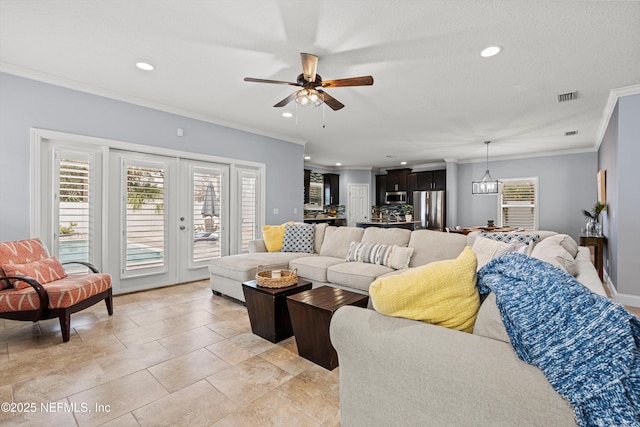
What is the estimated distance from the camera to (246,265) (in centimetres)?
366

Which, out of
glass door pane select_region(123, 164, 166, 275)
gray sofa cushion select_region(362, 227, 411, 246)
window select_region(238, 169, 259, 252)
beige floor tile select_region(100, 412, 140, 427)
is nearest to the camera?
beige floor tile select_region(100, 412, 140, 427)

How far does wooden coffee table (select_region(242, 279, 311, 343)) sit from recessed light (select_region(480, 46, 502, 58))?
279 cm

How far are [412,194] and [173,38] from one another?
8.12 meters

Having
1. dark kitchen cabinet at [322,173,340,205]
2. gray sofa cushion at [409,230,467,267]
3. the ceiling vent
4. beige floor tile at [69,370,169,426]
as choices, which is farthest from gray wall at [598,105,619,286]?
dark kitchen cabinet at [322,173,340,205]

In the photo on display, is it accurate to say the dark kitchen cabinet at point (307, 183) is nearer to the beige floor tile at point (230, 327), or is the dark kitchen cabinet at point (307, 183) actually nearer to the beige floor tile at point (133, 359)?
the beige floor tile at point (230, 327)

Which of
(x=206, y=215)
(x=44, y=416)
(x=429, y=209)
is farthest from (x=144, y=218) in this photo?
(x=429, y=209)

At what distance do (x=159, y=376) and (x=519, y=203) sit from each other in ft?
28.6

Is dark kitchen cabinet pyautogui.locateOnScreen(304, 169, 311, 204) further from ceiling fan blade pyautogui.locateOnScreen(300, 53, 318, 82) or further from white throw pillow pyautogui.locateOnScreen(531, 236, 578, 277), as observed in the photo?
white throw pillow pyautogui.locateOnScreen(531, 236, 578, 277)

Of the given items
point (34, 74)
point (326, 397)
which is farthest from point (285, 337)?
point (34, 74)

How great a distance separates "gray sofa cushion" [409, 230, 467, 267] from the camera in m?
3.41

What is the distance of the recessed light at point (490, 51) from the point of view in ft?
8.93

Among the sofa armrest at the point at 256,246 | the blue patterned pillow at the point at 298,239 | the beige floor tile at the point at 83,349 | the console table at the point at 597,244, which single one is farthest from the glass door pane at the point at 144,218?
the console table at the point at 597,244

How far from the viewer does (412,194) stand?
9.52m

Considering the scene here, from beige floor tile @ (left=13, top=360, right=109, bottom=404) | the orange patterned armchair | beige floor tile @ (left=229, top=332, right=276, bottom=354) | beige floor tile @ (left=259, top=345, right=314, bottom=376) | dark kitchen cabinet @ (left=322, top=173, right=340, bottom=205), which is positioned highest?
dark kitchen cabinet @ (left=322, top=173, right=340, bottom=205)
